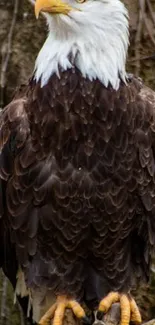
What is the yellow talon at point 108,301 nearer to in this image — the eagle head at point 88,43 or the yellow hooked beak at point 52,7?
the eagle head at point 88,43

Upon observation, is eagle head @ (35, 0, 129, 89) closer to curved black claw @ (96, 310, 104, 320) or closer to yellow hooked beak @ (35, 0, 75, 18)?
yellow hooked beak @ (35, 0, 75, 18)

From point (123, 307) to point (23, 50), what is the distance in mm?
2113

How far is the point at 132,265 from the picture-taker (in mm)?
5363

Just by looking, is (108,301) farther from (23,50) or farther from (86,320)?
(23,50)

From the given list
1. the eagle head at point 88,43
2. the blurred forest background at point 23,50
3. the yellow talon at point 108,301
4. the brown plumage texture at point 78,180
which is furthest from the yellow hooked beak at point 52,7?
the blurred forest background at point 23,50

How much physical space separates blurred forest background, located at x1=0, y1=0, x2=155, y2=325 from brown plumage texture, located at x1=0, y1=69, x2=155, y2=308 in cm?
128

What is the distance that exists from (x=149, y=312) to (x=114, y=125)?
5.93 feet

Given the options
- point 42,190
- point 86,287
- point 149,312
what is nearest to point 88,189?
point 42,190

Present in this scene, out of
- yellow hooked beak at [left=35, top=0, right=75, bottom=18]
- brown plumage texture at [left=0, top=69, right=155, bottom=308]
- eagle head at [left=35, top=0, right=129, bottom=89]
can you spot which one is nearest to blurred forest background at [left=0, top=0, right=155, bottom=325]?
brown plumage texture at [left=0, top=69, right=155, bottom=308]

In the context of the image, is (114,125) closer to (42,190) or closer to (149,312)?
(42,190)

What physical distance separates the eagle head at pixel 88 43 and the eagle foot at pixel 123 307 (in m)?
1.02

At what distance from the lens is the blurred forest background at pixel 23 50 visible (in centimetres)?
652

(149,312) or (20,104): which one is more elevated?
(20,104)

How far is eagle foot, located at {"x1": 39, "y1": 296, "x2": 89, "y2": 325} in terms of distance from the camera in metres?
5.18
